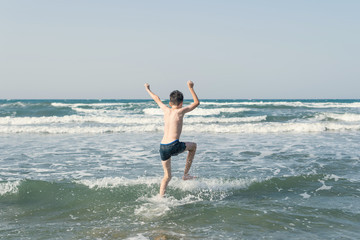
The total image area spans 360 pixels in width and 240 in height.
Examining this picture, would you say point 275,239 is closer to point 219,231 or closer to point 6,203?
point 219,231

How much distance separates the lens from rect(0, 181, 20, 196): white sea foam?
6.55 metres

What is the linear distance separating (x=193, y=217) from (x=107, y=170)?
3.90 m

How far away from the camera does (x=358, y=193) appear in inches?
246

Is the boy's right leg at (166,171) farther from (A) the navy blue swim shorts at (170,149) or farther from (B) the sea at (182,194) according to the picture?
(B) the sea at (182,194)

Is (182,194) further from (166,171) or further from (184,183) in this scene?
(166,171)

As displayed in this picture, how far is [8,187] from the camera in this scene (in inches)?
263

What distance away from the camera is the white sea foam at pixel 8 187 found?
655cm

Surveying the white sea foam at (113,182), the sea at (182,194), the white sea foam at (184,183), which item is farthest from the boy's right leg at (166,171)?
the white sea foam at (113,182)
